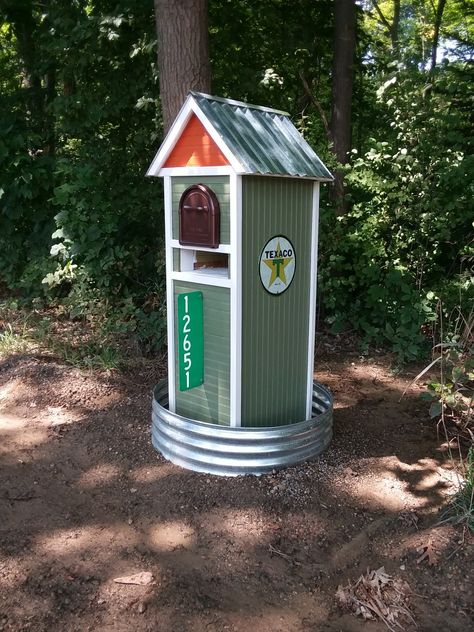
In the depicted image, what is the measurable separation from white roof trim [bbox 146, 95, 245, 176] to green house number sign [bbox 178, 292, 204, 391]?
89cm

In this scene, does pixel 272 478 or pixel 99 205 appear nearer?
pixel 272 478

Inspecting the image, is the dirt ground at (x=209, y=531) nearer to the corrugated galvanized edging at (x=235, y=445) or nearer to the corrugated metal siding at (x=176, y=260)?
the corrugated galvanized edging at (x=235, y=445)

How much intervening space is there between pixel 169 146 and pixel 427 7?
15104mm

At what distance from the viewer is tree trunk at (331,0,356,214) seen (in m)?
6.56

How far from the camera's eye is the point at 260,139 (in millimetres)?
3594

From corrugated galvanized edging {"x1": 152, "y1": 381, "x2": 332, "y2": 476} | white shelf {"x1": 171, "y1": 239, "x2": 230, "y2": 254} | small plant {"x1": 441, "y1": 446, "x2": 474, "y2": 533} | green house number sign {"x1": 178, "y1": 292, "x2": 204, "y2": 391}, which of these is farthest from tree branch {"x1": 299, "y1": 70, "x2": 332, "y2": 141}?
small plant {"x1": 441, "y1": 446, "x2": 474, "y2": 533}

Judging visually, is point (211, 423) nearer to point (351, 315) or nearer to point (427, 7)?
point (351, 315)

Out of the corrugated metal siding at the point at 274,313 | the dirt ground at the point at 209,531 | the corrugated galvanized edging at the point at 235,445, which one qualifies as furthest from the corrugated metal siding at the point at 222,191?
the dirt ground at the point at 209,531

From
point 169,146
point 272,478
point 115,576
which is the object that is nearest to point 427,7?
point 169,146

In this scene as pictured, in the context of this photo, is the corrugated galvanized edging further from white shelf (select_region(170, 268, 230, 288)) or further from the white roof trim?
the white roof trim

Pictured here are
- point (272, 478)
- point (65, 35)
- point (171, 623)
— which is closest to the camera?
point (171, 623)

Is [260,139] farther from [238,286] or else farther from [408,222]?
[408,222]

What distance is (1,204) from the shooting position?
7637 millimetres

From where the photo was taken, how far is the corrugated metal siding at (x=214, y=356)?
3.62 metres
